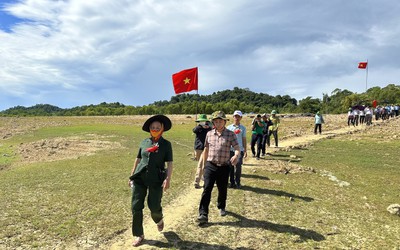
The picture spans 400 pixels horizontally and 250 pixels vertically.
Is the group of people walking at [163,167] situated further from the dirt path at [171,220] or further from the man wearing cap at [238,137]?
the man wearing cap at [238,137]

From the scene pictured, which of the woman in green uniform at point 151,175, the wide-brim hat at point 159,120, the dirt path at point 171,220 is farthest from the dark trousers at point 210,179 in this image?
the wide-brim hat at point 159,120

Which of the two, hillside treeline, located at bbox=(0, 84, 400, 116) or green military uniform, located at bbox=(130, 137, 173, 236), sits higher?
hillside treeline, located at bbox=(0, 84, 400, 116)

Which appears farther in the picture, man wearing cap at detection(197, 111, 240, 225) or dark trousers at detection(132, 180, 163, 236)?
man wearing cap at detection(197, 111, 240, 225)

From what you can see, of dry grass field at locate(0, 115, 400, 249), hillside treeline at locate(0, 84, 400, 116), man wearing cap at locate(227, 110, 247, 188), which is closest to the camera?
dry grass field at locate(0, 115, 400, 249)

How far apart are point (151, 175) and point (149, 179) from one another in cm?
8

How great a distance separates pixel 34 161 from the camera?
1712 centimetres

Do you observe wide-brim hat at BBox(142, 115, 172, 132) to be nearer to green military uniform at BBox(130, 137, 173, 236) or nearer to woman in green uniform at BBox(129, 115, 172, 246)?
woman in green uniform at BBox(129, 115, 172, 246)

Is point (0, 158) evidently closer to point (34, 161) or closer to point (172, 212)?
point (34, 161)

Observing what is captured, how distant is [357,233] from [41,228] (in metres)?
6.95

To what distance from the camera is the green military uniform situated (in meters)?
5.90

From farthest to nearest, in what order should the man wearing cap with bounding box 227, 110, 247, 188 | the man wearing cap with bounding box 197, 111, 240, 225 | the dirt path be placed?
the man wearing cap with bounding box 227, 110, 247, 188, the man wearing cap with bounding box 197, 111, 240, 225, the dirt path

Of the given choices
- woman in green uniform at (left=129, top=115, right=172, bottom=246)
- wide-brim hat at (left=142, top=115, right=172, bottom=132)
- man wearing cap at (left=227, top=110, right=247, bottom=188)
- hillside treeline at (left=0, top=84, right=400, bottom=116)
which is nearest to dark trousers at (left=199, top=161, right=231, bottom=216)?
woman in green uniform at (left=129, top=115, right=172, bottom=246)

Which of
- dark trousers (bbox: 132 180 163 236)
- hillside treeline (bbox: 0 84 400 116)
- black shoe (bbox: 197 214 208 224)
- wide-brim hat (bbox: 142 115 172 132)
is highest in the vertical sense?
hillside treeline (bbox: 0 84 400 116)

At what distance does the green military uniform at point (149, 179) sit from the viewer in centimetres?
590
